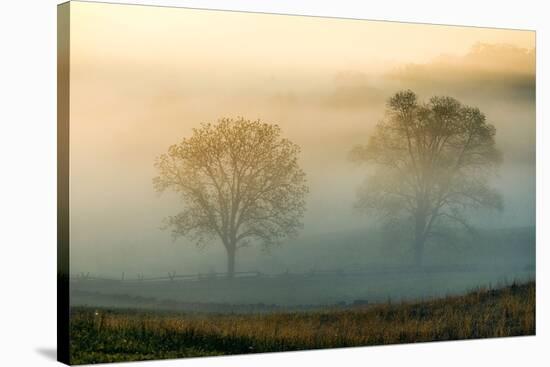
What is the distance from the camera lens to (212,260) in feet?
47.8

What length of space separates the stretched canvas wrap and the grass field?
2cm

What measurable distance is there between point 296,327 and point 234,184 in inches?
67.6

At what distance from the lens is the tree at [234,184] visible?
14367 mm

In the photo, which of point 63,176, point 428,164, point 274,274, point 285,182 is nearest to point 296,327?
point 274,274

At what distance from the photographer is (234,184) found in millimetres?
14664

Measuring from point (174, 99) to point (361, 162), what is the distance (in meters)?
2.38

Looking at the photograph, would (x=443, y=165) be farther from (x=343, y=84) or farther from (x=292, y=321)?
(x=292, y=321)

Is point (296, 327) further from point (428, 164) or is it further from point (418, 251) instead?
point (428, 164)

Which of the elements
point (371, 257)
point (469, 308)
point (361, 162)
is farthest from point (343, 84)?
point (469, 308)

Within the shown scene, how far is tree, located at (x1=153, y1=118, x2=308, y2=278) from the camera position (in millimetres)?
14367

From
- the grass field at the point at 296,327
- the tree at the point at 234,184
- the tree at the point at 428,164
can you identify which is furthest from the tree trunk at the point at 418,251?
the tree at the point at 234,184

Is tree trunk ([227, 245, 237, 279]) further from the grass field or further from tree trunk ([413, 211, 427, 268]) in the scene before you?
tree trunk ([413, 211, 427, 268])

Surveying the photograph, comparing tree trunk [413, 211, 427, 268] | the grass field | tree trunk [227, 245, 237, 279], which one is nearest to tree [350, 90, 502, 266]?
tree trunk [413, 211, 427, 268]

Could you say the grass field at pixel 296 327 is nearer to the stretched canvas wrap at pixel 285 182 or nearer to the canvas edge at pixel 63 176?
the stretched canvas wrap at pixel 285 182
